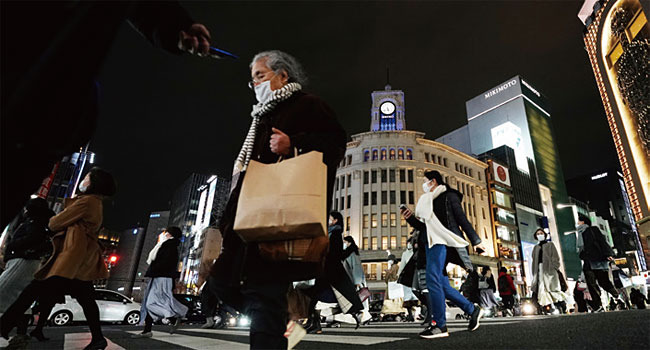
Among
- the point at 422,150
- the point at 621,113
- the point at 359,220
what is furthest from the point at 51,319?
the point at 422,150

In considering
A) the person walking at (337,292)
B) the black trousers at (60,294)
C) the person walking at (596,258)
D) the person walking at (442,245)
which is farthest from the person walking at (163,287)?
the person walking at (596,258)

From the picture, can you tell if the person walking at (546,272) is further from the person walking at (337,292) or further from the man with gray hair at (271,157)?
the man with gray hair at (271,157)

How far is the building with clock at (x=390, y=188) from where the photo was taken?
151 feet

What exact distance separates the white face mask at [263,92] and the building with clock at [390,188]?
4388 cm

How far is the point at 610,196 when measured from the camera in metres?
95.9

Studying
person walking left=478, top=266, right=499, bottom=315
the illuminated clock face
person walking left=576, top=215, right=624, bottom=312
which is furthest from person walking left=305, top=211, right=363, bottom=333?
the illuminated clock face

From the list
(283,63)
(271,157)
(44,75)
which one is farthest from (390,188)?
(44,75)

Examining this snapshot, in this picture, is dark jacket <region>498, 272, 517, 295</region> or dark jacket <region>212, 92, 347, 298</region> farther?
dark jacket <region>498, 272, 517, 295</region>

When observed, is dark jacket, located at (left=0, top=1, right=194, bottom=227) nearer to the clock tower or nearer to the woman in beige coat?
the woman in beige coat

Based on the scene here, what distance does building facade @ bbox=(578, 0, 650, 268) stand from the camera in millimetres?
22819

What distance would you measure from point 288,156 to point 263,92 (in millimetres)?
618

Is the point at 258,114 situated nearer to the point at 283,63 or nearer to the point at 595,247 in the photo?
the point at 283,63

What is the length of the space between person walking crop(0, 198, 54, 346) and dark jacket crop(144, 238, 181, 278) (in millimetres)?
1689

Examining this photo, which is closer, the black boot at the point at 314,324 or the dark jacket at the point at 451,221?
the dark jacket at the point at 451,221
